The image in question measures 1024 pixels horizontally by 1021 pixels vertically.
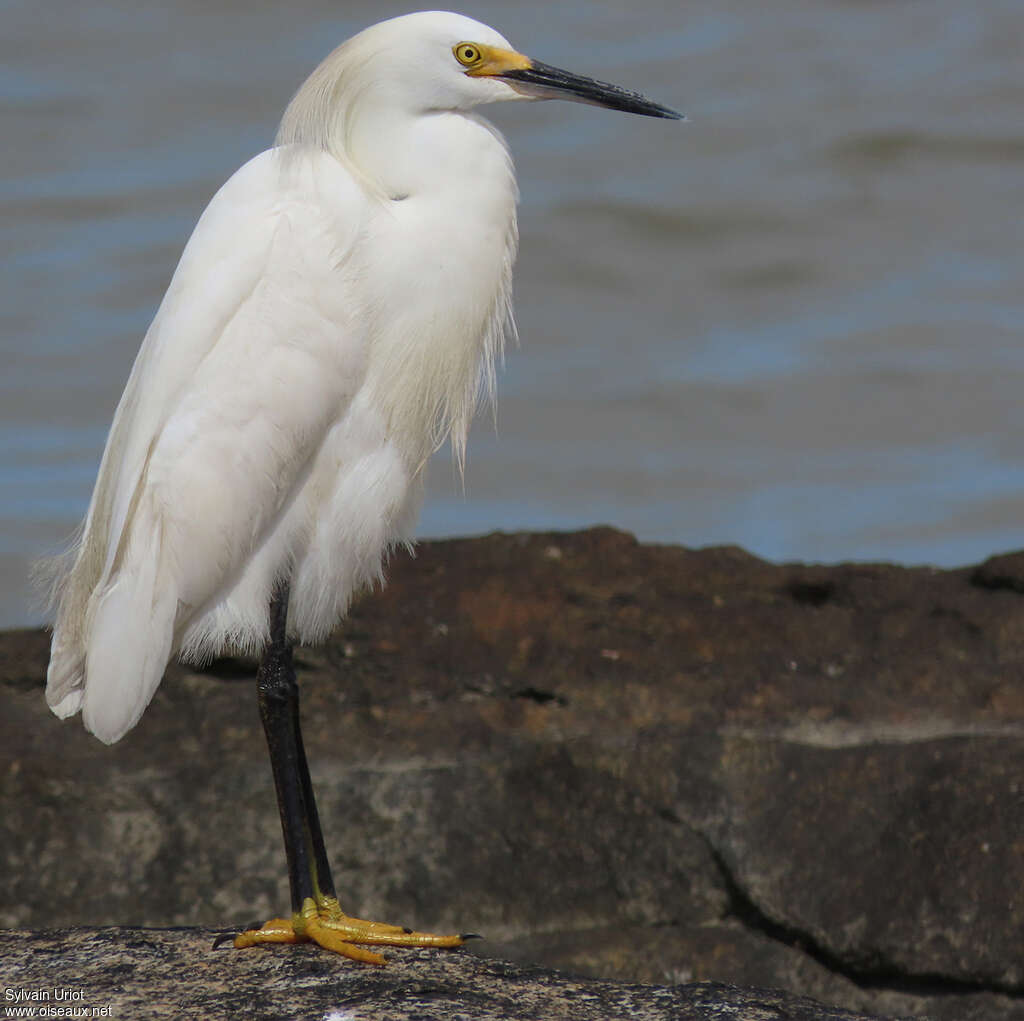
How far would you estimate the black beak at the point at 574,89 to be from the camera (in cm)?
332

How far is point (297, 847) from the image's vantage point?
336 cm

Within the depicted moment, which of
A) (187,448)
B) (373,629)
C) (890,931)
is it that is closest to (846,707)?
(890,931)

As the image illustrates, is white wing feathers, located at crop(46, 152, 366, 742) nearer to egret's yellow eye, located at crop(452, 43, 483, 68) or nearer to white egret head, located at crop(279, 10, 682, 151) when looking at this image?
white egret head, located at crop(279, 10, 682, 151)

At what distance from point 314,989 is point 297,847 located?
17.5 inches

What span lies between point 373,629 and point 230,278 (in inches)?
53.4

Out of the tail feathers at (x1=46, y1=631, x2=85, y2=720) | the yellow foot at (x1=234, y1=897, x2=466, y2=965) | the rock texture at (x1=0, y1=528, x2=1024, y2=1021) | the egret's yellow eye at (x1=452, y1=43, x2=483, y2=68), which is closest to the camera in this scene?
the yellow foot at (x1=234, y1=897, x2=466, y2=965)

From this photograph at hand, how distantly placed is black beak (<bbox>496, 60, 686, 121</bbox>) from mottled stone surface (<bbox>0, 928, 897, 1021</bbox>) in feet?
5.46

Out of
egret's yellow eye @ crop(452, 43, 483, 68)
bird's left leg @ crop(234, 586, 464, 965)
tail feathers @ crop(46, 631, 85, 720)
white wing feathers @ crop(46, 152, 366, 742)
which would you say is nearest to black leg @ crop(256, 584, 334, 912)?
bird's left leg @ crop(234, 586, 464, 965)

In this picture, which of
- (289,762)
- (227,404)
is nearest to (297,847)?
(289,762)

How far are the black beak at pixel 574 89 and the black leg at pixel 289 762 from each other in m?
1.10

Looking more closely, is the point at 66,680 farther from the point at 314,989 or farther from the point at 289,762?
the point at 314,989

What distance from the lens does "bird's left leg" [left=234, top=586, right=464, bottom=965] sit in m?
3.21

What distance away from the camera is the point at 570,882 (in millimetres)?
4008

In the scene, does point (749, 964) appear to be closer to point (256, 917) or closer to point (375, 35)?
point (256, 917)
